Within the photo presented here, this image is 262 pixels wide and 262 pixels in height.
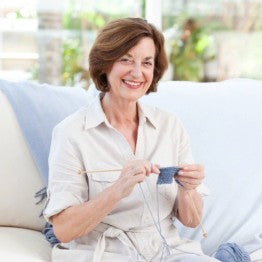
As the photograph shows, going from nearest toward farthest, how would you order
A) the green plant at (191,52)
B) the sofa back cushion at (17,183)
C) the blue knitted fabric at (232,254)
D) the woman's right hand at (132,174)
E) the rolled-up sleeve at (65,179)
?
the woman's right hand at (132,174)
the rolled-up sleeve at (65,179)
the blue knitted fabric at (232,254)
the sofa back cushion at (17,183)
the green plant at (191,52)

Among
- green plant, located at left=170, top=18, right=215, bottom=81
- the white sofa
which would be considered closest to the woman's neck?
the white sofa

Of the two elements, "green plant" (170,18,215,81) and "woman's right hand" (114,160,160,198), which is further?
"green plant" (170,18,215,81)

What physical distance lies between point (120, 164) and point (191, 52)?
358cm

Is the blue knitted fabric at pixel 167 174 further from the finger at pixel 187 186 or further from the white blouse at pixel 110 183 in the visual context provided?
the white blouse at pixel 110 183

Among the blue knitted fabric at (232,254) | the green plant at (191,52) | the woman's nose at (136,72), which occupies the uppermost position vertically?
the woman's nose at (136,72)

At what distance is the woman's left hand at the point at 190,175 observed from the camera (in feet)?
6.45

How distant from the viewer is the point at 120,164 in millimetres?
2098

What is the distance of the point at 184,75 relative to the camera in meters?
5.61

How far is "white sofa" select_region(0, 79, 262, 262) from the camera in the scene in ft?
7.82

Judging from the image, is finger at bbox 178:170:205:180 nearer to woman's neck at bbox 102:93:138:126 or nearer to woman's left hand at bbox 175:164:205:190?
woman's left hand at bbox 175:164:205:190

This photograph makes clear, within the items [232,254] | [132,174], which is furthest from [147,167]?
[232,254]

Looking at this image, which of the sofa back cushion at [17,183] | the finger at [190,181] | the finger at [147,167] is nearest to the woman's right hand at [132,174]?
the finger at [147,167]

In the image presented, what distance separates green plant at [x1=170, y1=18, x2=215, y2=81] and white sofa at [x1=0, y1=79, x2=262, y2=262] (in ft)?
9.70

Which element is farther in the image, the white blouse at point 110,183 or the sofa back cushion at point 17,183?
the sofa back cushion at point 17,183
